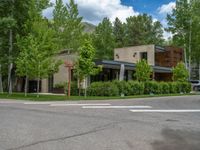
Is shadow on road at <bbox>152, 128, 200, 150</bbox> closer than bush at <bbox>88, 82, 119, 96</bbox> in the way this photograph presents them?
Yes

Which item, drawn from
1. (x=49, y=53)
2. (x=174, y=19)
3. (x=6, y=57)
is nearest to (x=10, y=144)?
(x=49, y=53)

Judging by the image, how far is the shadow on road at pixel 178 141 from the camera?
7333 millimetres

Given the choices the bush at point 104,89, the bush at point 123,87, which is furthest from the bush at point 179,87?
the bush at point 104,89

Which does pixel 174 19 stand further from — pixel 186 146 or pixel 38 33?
pixel 186 146

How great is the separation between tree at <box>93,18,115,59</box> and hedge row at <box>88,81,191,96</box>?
85.7 ft

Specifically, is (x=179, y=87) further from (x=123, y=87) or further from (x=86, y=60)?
(x=86, y=60)

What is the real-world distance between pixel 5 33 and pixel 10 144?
87.7 ft

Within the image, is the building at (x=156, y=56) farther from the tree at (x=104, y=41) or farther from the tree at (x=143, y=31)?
the tree at (x=143, y=31)

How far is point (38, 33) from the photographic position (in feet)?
90.5

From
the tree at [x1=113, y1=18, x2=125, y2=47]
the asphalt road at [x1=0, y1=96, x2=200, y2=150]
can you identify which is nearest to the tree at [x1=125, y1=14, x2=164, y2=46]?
the tree at [x1=113, y1=18, x2=125, y2=47]

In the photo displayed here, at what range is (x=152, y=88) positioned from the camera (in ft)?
111

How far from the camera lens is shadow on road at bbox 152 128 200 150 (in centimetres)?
733

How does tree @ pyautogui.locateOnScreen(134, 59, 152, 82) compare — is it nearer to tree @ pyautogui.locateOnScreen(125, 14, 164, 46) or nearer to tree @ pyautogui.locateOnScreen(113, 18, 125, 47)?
tree @ pyautogui.locateOnScreen(125, 14, 164, 46)

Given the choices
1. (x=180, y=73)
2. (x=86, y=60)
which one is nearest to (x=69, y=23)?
(x=180, y=73)
